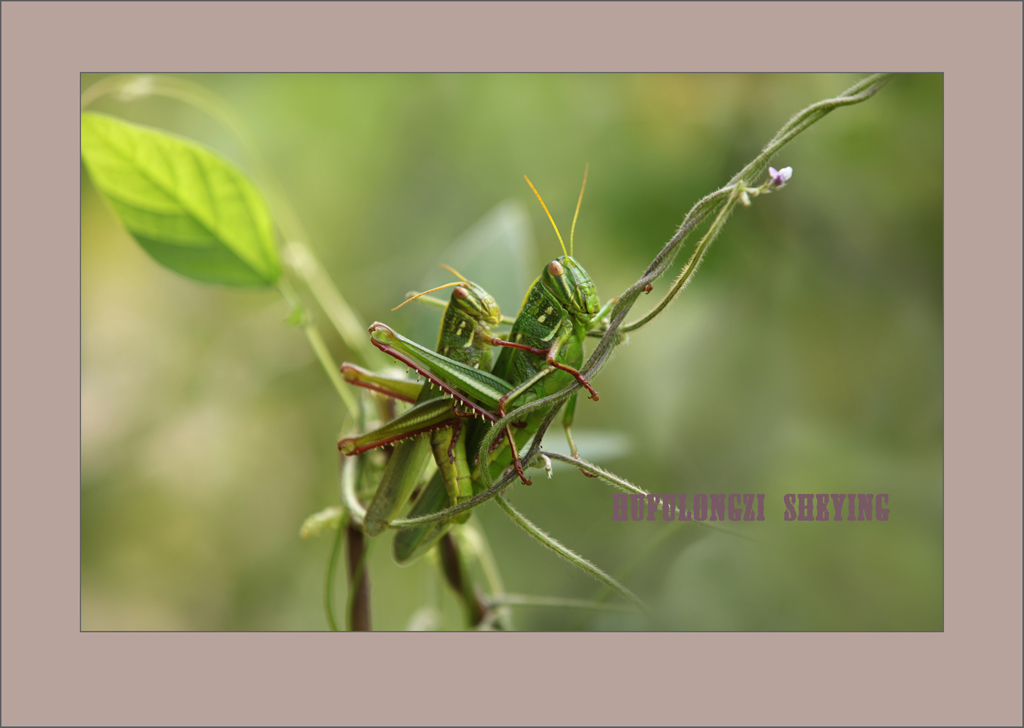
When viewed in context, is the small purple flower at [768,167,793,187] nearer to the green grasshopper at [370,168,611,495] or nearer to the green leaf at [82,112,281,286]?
the green grasshopper at [370,168,611,495]

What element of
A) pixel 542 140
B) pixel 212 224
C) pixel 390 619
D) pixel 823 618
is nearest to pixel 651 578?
pixel 823 618

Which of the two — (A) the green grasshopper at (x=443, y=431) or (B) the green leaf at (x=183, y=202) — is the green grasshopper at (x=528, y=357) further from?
(B) the green leaf at (x=183, y=202)

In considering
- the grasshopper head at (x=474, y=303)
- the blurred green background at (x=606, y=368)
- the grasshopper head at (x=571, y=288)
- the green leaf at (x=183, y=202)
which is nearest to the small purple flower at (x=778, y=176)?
the grasshopper head at (x=571, y=288)

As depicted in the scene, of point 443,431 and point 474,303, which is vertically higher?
point 474,303

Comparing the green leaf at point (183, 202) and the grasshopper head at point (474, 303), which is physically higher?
the green leaf at point (183, 202)

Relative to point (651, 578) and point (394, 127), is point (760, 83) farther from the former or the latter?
point (651, 578)

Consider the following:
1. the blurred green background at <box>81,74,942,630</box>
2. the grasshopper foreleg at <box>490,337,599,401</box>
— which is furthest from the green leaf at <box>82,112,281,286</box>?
the grasshopper foreleg at <box>490,337,599,401</box>

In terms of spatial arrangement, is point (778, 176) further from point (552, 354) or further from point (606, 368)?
point (606, 368)

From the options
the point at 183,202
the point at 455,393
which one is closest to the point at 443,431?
the point at 455,393
